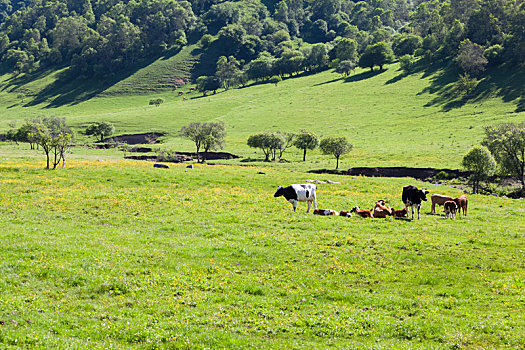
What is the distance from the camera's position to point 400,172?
74375mm

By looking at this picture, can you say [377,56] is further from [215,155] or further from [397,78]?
[215,155]

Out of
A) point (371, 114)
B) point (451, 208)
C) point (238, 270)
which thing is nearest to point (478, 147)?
point (451, 208)

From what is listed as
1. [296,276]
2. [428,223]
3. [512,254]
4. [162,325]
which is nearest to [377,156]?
[428,223]

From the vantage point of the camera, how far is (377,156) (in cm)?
8862

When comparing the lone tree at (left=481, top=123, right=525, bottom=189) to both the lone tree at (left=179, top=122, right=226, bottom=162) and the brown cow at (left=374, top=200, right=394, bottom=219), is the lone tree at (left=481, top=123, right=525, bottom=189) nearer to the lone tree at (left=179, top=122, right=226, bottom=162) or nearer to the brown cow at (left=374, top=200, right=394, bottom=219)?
the brown cow at (left=374, top=200, right=394, bottom=219)

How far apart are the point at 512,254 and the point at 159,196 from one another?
2788 cm

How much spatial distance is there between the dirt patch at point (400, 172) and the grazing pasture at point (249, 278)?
1558 inches

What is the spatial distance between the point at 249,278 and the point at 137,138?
12877cm

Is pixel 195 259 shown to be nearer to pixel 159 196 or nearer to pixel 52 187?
pixel 159 196

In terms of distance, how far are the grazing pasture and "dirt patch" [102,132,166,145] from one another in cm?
10471

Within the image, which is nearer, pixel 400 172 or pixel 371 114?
pixel 400 172

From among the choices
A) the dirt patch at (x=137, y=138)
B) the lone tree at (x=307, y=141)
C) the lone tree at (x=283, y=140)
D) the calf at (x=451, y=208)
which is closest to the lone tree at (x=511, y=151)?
the calf at (x=451, y=208)

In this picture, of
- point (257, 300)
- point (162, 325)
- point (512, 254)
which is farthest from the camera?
point (512, 254)

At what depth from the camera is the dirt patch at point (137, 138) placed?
133250mm
